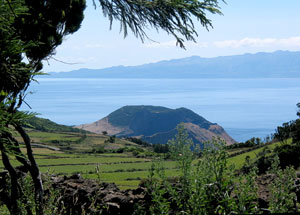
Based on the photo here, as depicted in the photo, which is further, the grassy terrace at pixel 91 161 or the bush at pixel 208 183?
the grassy terrace at pixel 91 161

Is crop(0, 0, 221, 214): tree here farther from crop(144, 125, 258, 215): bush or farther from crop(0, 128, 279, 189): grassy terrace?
crop(0, 128, 279, 189): grassy terrace

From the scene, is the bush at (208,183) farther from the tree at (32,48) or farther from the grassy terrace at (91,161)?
the grassy terrace at (91,161)

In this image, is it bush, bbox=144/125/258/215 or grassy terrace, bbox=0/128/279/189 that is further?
grassy terrace, bbox=0/128/279/189

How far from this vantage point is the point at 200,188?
8.87 ft

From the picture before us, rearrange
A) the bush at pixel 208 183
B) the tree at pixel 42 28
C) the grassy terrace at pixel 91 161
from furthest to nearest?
the grassy terrace at pixel 91 161 → the tree at pixel 42 28 → the bush at pixel 208 183

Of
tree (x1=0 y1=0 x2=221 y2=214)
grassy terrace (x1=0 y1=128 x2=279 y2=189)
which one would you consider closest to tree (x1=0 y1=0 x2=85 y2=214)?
tree (x1=0 y1=0 x2=221 y2=214)

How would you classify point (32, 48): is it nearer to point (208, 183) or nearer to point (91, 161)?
point (208, 183)

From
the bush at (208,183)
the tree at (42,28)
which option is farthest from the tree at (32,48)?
the bush at (208,183)

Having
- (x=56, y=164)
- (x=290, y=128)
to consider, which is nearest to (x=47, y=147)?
(x=56, y=164)

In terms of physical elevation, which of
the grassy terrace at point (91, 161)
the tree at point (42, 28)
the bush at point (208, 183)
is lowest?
the grassy terrace at point (91, 161)

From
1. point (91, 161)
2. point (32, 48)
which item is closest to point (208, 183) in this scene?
point (32, 48)

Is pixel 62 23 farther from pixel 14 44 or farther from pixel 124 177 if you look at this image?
pixel 124 177

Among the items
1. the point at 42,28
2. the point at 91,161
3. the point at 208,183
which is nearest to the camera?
the point at 208,183

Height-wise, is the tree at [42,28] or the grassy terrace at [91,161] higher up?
the tree at [42,28]
